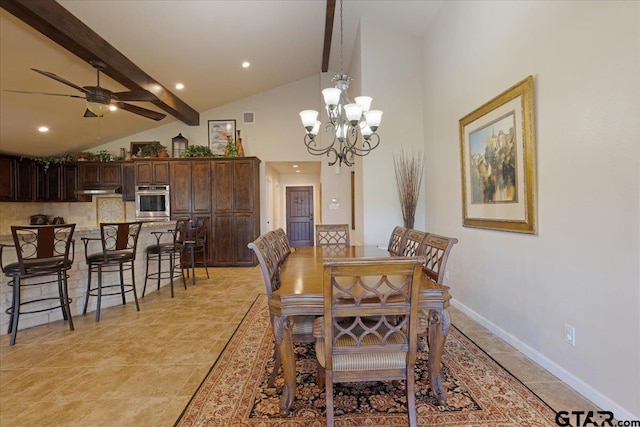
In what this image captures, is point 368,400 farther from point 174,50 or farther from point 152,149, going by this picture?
point 152,149

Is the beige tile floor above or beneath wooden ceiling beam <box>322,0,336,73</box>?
beneath

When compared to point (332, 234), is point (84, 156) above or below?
above

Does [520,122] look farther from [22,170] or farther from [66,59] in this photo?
[22,170]

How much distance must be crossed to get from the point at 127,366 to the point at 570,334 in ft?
10.1

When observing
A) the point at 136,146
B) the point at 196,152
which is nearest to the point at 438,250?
the point at 196,152

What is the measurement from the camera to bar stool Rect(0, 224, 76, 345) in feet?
9.10

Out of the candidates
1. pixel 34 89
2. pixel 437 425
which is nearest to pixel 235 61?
pixel 34 89

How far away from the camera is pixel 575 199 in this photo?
1948mm

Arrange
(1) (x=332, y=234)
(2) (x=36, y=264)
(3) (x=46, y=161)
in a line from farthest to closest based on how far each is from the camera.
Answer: (3) (x=46, y=161)
(1) (x=332, y=234)
(2) (x=36, y=264)

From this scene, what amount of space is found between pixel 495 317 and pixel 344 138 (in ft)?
7.34

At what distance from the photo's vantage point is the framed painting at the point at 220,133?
6.74m

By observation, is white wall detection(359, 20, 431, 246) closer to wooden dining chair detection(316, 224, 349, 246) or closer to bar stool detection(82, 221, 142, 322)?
wooden dining chair detection(316, 224, 349, 246)

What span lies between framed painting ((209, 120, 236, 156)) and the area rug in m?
5.18

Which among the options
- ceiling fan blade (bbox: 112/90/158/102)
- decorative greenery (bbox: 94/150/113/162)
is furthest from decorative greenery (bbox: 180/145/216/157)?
ceiling fan blade (bbox: 112/90/158/102)
